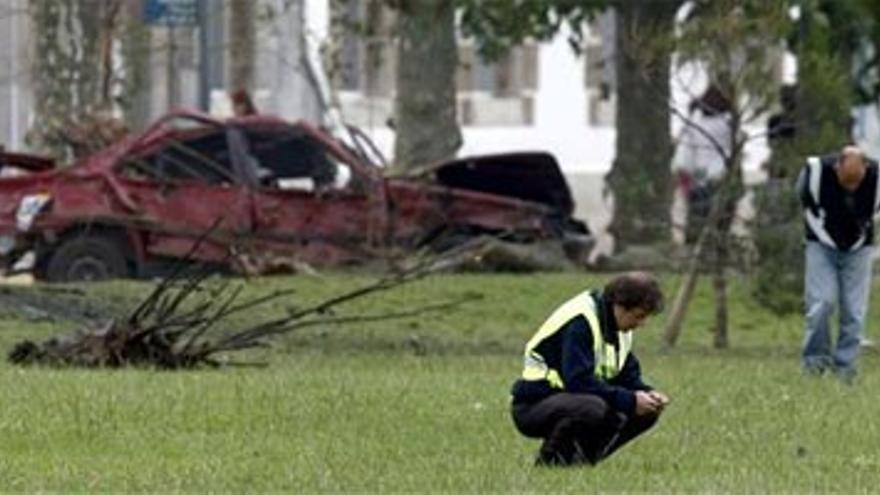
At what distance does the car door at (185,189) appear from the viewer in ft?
103

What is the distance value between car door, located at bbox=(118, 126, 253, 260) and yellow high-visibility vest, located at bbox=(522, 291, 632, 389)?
15.1 meters

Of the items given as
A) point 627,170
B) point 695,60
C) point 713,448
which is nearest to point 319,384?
point 713,448

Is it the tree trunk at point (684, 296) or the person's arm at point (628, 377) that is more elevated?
the person's arm at point (628, 377)

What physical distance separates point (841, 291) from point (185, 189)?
32.3ft

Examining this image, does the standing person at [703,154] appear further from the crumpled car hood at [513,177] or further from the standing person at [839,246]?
the standing person at [839,246]

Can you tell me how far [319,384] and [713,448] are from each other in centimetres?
436

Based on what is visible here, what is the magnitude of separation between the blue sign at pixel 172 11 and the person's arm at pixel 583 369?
2090 centimetres

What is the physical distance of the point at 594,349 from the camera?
51.9 feet

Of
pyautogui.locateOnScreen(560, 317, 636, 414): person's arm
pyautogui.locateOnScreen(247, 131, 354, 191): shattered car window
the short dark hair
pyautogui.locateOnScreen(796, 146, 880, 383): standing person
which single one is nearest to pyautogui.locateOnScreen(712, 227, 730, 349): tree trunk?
pyautogui.locateOnScreen(796, 146, 880, 383): standing person

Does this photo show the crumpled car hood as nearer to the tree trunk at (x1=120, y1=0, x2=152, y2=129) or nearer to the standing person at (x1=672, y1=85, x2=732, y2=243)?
the standing person at (x1=672, y1=85, x2=732, y2=243)

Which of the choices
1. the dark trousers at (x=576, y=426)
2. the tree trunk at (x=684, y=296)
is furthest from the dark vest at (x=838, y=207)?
the dark trousers at (x=576, y=426)

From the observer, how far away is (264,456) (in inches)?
666

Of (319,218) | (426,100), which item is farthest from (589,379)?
(426,100)

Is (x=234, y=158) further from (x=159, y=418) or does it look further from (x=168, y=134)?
(x=159, y=418)
